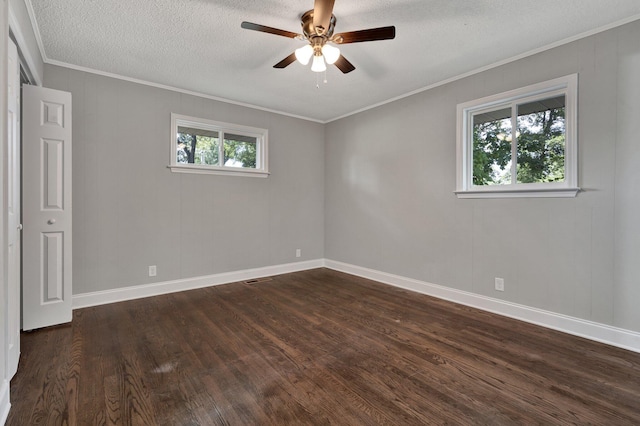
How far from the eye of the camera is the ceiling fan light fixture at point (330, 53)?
2.26 m

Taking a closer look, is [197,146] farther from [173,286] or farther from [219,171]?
[173,286]

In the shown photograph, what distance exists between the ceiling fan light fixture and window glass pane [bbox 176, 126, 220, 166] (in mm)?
2440

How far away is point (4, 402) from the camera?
1.55m

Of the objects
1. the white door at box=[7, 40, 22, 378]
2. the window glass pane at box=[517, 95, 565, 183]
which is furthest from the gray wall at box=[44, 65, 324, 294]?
the window glass pane at box=[517, 95, 565, 183]

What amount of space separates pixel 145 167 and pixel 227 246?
1.47m

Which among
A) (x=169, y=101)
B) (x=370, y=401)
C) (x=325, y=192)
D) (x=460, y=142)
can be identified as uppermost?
(x=169, y=101)

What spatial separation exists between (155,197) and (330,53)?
9.04 ft

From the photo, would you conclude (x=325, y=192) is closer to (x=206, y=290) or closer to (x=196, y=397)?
(x=206, y=290)

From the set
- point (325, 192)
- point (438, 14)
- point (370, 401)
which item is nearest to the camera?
point (370, 401)

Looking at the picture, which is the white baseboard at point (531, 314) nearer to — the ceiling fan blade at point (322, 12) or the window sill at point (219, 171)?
the window sill at point (219, 171)

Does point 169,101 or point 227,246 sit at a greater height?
point 169,101

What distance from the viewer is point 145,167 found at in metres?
3.65

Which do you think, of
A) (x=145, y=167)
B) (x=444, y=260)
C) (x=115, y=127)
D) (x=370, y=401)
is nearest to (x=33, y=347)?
(x=145, y=167)

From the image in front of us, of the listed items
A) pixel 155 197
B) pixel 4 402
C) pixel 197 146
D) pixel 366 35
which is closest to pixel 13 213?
pixel 4 402
